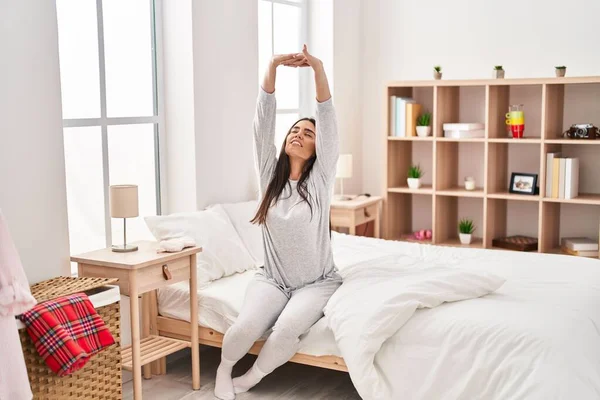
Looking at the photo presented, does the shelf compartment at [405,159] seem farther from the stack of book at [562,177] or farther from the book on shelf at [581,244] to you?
the book on shelf at [581,244]

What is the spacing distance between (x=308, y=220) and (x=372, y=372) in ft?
2.51

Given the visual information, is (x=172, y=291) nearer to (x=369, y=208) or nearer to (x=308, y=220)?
(x=308, y=220)

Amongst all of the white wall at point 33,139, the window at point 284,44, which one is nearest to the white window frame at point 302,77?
the window at point 284,44

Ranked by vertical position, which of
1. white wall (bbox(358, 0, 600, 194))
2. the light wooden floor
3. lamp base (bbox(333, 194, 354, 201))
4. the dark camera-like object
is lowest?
the light wooden floor

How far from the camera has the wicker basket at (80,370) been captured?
2.70 m

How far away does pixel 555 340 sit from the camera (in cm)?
273

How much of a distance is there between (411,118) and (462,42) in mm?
628

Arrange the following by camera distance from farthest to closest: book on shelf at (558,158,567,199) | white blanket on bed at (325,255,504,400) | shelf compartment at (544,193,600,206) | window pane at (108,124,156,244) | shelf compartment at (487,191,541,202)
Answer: shelf compartment at (487,191,541,202)
book on shelf at (558,158,567,199)
shelf compartment at (544,193,600,206)
window pane at (108,124,156,244)
white blanket on bed at (325,255,504,400)

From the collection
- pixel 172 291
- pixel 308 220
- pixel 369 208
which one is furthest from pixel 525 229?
Answer: pixel 172 291

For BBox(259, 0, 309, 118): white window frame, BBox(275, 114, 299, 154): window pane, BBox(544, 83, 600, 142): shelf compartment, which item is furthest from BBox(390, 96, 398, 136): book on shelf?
BBox(544, 83, 600, 142): shelf compartment

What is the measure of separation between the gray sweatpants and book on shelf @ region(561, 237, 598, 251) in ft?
6.49

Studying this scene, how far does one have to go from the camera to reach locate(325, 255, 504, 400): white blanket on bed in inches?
116

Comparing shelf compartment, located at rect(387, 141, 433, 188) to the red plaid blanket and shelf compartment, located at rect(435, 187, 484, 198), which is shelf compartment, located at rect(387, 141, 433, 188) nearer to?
shelf compartment, located at rect(435, 187, 484, 198)

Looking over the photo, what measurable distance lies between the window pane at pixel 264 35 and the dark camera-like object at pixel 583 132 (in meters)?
1.94
